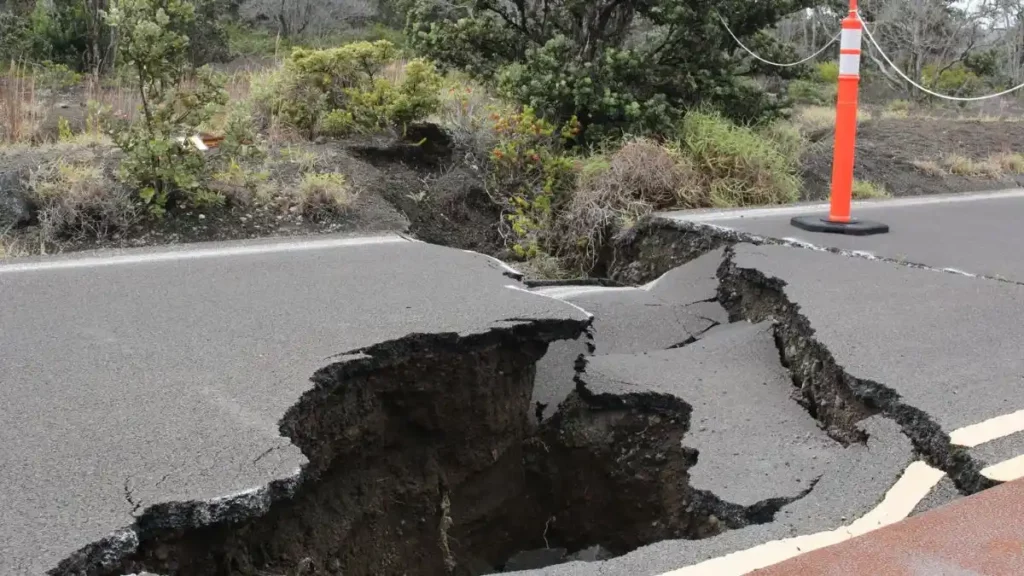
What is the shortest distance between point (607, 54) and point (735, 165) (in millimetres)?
1710

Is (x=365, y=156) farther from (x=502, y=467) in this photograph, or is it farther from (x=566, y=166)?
(x=502, y=467)

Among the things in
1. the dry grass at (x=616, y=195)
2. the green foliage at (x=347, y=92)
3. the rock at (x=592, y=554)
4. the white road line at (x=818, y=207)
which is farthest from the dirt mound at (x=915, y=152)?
the rock at (x=592, y=554)

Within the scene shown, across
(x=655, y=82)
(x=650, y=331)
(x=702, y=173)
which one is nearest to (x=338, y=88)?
(x=655, y=82)

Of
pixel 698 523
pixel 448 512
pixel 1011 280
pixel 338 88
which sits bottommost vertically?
pixel 448 512

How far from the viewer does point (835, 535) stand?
2846mm

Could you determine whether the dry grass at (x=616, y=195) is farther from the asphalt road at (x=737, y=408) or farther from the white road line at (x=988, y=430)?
the white road line at (x=988, y=430)

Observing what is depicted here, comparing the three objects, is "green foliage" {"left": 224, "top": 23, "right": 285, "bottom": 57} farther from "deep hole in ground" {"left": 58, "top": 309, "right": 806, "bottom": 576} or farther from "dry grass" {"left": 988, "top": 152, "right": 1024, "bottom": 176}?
"deep hole in ground" {"left": 58, "top": 309, "right": 806, "bottom": 576}

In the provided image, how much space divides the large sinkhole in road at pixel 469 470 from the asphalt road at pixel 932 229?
273 cm

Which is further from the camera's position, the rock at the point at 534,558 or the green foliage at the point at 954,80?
the green foliage at the point at 954,80

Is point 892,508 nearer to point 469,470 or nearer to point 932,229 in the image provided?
point 469,470

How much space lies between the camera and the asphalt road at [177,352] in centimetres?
282

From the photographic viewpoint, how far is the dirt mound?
11016 mm

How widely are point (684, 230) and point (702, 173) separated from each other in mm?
2018

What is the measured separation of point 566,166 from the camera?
9016 millimetres
